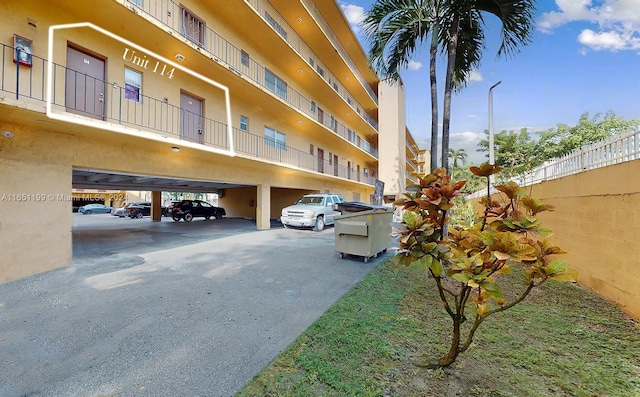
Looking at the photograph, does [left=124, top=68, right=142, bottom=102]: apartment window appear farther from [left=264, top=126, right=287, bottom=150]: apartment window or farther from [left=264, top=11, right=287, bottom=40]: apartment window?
[left=264, top=11, right=287, bottom=40]: apartment window

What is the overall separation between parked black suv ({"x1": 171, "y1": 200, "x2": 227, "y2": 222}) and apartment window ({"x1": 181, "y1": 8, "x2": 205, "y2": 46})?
1294 cm

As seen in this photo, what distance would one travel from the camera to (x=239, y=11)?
10.5 m

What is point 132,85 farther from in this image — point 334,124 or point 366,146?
point 366,146

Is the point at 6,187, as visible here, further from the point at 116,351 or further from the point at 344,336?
the point at 344,336

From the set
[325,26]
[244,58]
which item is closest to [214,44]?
[244,58]

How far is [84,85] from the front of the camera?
6.95 meters

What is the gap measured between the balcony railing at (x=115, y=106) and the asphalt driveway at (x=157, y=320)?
388cm

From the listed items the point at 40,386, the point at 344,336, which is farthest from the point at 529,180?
the point at 40,386

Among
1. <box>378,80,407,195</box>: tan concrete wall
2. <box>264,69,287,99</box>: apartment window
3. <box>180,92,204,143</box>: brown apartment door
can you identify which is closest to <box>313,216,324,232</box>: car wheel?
<box>180,92,204,143</box>: brown apartment door

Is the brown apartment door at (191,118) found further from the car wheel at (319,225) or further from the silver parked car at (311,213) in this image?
the car wheel at (319,225)

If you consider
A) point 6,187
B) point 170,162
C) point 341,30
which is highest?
Result: point 341,30

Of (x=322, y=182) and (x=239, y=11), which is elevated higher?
(x=239, y=11)

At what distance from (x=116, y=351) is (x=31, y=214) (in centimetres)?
506

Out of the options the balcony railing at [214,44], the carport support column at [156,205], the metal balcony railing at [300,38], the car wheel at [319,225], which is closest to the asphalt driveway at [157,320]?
the car wheel at [319,225]
